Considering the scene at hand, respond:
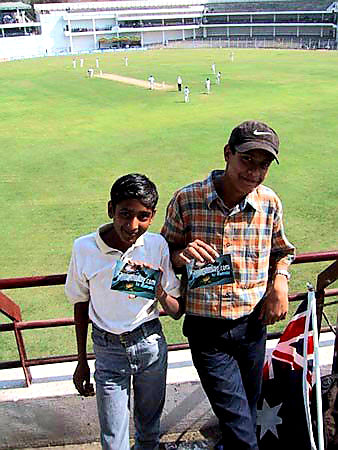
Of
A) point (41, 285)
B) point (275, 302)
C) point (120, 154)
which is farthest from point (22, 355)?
point (120, 154)

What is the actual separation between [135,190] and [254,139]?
1.78 feet

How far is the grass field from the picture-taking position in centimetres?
859

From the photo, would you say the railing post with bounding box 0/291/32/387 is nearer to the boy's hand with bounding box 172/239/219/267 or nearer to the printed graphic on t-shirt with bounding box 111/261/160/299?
the printed graphic on t-shirt with bounding box 111/261/160/299

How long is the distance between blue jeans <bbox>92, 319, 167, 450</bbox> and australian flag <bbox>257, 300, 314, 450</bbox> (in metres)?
0.73

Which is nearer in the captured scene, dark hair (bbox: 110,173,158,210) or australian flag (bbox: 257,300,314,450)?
dark hair (bbox: 110,173,158,210)

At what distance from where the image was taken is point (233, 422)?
2465 millimetres

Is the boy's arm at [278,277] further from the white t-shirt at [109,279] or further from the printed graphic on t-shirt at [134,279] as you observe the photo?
the printed graphic on t-shirt at [134,279]

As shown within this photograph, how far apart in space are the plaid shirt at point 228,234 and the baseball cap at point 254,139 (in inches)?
9.4

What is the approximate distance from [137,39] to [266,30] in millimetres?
17375

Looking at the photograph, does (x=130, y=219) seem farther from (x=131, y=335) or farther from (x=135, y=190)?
(x=131, y=335)

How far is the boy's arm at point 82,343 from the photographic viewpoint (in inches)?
95.3

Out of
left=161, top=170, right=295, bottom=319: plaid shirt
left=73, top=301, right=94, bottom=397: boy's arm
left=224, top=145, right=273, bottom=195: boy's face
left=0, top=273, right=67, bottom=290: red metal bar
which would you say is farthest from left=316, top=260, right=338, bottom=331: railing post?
left=0, top=273, right=67, bottom=290: red metal bar

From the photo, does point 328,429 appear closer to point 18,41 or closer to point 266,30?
point 18,41

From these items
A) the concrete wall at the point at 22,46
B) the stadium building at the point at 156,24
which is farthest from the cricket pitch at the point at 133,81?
the stadium building at the point at 156,24
